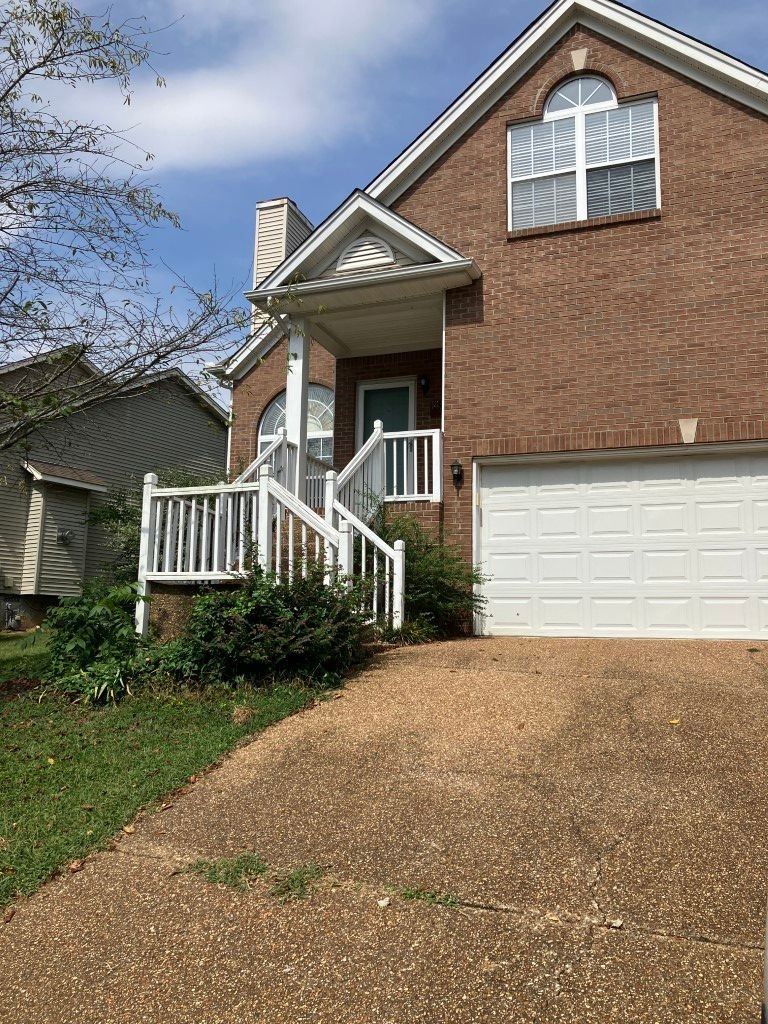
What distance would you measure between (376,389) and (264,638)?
7.41 metres

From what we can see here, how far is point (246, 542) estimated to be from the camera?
7930mm

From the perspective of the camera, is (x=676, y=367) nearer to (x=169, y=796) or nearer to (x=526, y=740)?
(x=526, y=740)

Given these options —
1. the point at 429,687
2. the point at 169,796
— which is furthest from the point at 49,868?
the point at 429,687

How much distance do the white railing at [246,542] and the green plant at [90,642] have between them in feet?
1.01

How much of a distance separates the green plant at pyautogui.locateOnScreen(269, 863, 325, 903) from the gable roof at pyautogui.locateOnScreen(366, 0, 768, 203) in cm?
1044

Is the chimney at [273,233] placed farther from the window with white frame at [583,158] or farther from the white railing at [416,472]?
the white railing at [416,472]

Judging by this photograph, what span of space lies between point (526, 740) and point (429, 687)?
153cm

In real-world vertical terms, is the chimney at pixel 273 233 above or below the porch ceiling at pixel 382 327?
above

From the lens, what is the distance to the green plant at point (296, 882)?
140 inches

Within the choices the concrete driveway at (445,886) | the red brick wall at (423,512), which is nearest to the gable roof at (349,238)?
the red brick wall at (423,512)

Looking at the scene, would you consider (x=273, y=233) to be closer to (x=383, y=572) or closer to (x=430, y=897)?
(x=383, y=572)

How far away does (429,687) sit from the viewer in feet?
21.9

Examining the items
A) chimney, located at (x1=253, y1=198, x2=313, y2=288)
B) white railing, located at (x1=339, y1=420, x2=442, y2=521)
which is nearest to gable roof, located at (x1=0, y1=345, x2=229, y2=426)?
white railing, located at (x1=339, y1=420, x2=442, y2=521)

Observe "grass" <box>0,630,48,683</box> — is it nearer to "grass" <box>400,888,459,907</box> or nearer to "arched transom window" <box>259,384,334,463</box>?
"grass" <box>400,888,459,907</box>
